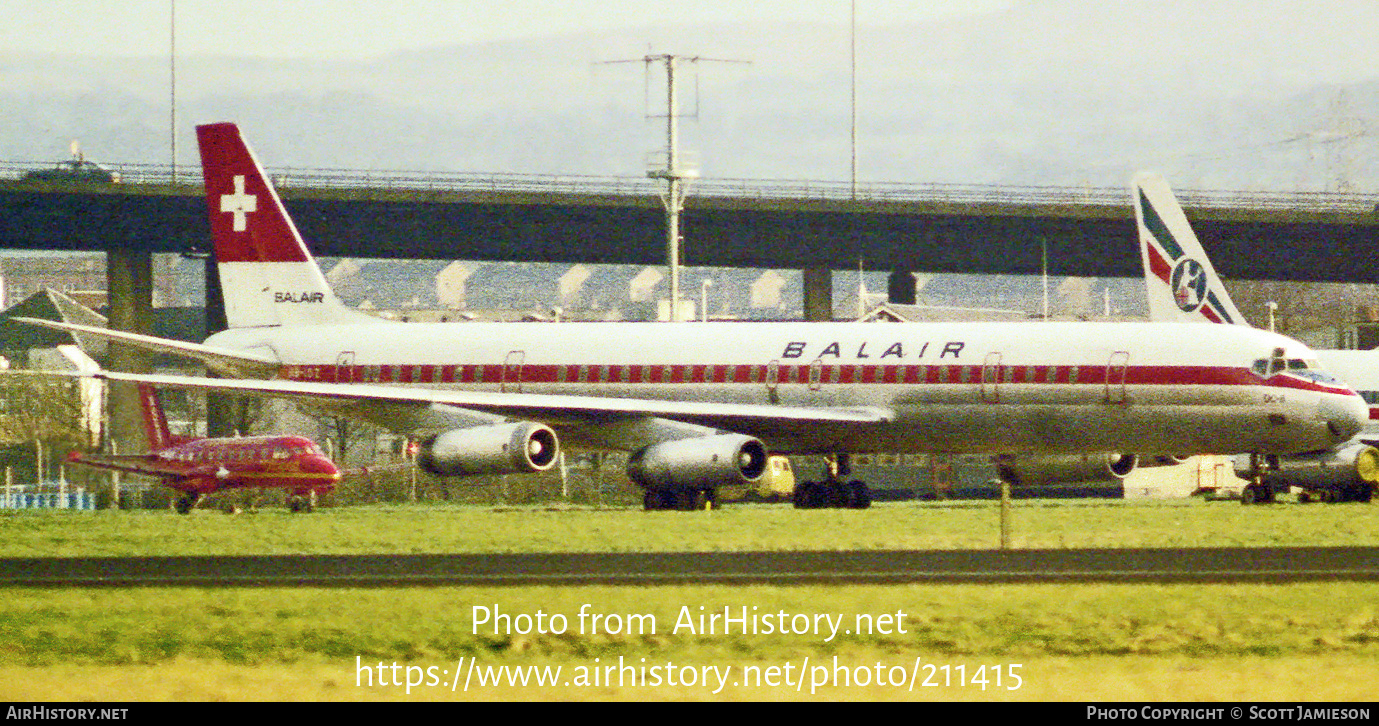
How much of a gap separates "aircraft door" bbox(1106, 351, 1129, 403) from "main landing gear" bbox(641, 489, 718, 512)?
8022 mm

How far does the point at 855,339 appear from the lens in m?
43.3

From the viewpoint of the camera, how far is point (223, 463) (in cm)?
6038

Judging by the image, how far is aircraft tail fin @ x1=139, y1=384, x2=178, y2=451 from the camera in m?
61.2

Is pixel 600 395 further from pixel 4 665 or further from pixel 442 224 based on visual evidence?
pixel 442 224

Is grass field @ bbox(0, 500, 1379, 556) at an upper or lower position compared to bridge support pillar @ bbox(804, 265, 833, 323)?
lower

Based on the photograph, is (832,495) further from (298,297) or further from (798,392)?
(298,297)

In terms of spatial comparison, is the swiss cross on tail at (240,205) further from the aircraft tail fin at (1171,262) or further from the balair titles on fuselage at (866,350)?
the aircraft tail fin at (1171,262)

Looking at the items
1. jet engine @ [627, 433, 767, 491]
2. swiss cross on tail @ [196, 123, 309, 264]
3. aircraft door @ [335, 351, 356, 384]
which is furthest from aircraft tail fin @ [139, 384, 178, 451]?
jet engine @ [627, 433, 767, 491]

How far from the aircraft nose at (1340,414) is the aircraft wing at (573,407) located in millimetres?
8488

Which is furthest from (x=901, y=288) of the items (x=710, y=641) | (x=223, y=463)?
(x=710, y=641)

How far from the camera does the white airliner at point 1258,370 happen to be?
143ft

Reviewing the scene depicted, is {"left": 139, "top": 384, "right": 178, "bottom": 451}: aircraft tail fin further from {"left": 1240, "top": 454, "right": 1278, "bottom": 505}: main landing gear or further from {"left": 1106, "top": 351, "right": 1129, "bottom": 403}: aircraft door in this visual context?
{"left": 1240, "top": 454, "right": 1278, "bottom": 505}: main landing gear

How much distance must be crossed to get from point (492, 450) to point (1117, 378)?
12302 mm

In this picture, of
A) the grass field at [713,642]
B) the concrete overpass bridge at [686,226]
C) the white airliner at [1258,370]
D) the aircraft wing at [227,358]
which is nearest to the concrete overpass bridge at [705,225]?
the concrete overpass bridge at [686,226]
